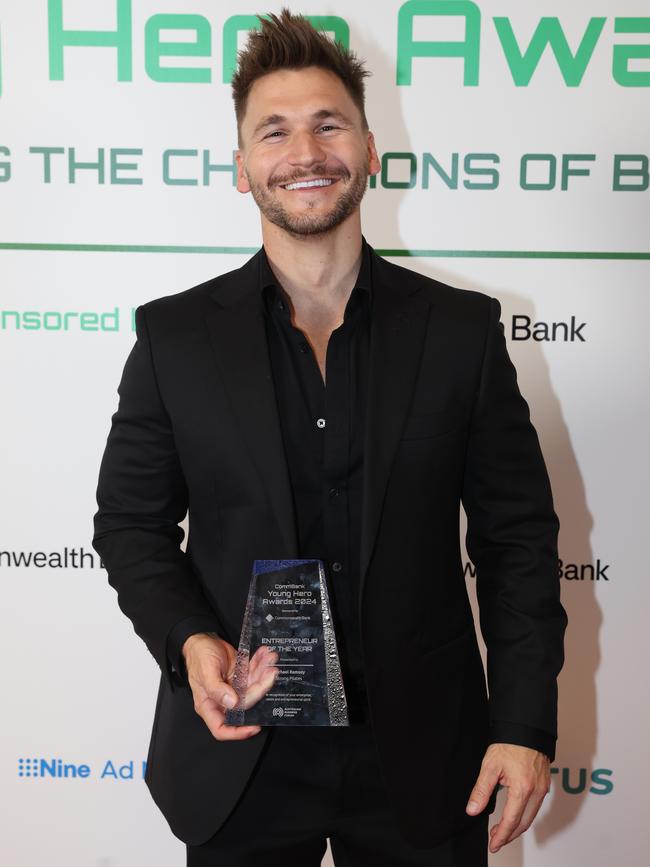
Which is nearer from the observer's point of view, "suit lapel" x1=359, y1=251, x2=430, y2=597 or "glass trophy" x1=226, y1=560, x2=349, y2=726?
"glass trophy" x1=226, y1=560, x2=349, y2=726

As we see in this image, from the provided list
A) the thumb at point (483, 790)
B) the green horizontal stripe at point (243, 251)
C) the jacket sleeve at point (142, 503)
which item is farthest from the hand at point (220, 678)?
the green horizontal stripe at point (243, 251)

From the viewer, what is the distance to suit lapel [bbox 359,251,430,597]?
5.03ft

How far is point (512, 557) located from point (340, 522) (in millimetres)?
327

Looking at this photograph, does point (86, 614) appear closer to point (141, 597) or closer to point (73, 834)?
point (73, 834)

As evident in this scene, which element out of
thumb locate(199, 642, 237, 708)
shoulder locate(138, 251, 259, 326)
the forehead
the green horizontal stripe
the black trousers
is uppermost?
the forehead

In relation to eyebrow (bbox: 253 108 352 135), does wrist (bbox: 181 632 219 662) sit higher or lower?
lower

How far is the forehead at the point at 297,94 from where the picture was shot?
170 centimetres

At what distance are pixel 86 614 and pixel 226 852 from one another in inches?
45.3

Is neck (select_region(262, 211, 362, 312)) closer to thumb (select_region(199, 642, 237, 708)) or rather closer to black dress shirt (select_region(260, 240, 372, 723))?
black dress shirt (select_region(260, 240, 372, 723))

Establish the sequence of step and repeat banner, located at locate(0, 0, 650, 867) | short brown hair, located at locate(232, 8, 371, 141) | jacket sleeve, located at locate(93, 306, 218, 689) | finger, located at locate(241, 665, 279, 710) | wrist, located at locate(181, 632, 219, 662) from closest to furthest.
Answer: finger, located at locate(241, 665, 279, 710) < wrist, located at locate(181, 632, 219, 662) < jacket sleeve, located at locate(93, 306, 218, 689) < short brown hair, located at locate(232, 8, 371, 141) < step and repeat banner, located at locate(0, 0, 650, 867)

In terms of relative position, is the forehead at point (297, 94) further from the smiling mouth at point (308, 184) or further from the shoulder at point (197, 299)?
the shoulder at point (197, 299)

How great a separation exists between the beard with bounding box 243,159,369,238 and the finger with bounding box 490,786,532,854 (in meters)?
1.06

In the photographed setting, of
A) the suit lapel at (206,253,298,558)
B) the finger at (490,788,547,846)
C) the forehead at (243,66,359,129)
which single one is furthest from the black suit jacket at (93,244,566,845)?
the forehead at (243,66,359,129)

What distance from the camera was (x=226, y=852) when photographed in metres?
1.63
